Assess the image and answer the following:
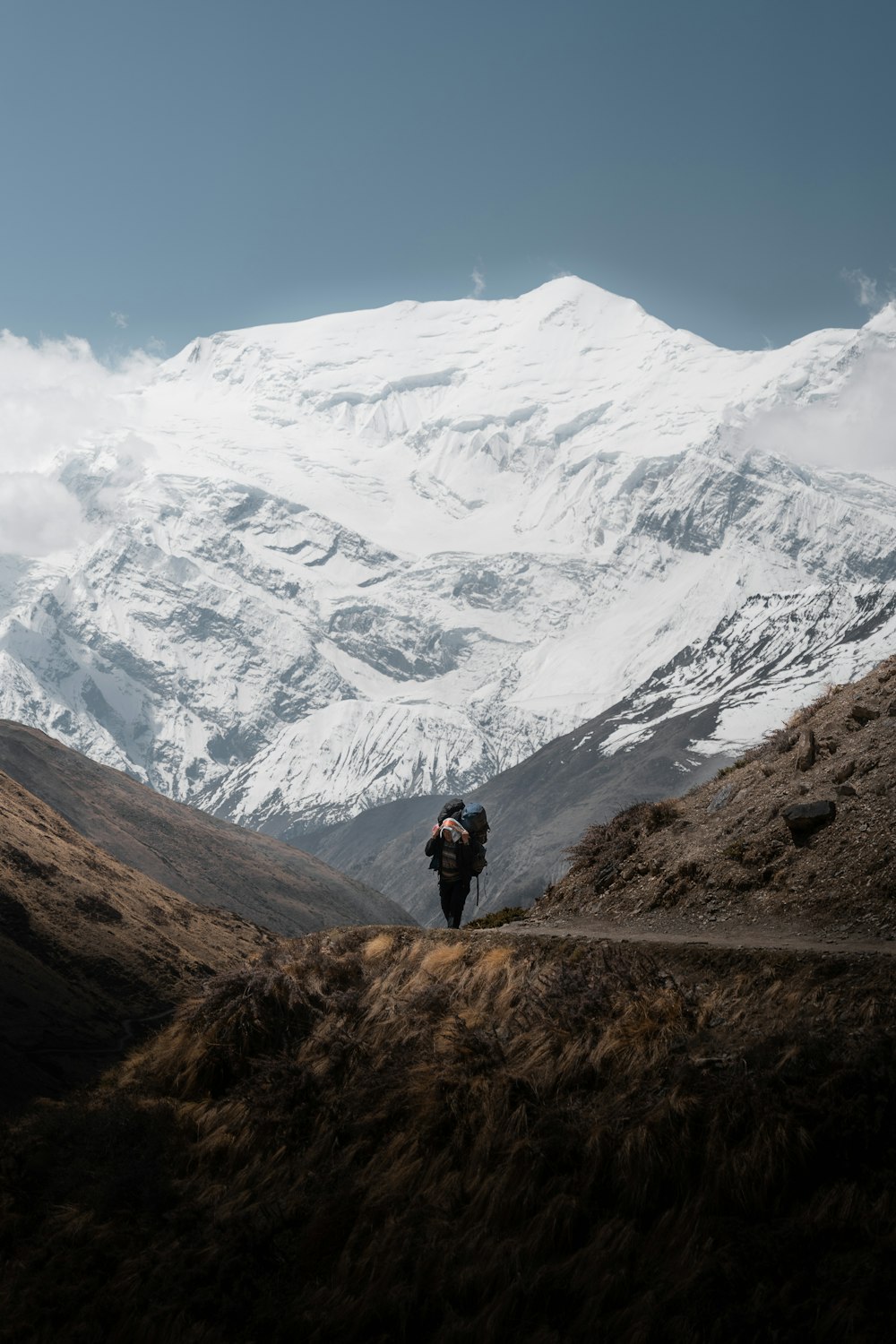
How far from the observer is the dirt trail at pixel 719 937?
16.2 m

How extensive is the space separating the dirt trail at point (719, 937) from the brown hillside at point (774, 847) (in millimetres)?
186

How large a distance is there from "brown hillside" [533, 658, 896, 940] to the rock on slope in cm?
12399

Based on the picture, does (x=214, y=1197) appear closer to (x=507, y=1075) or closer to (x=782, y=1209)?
(x=507, y=1075)

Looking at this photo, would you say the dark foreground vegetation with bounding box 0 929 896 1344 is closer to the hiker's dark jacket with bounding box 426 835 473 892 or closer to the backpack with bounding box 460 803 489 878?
the hiker's dark jacket with bounding box 426 835 473 892

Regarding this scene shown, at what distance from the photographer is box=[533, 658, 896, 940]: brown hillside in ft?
60.2

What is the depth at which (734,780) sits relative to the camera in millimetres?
25031

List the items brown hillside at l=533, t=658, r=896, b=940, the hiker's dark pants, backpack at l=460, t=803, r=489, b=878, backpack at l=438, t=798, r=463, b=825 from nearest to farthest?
brown hillside at l=533, t=658, r=896, b=940 < the hiker's dark pants < backpack at l=460, t=803, r=489, b=878 < backpack at l=438, t=798, r=463, b=825

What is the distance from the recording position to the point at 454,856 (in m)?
24.7

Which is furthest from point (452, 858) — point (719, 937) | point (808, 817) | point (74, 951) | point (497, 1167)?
point (74, 951)

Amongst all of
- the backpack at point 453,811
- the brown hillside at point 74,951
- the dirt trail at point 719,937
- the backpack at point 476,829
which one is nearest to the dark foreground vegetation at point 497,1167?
the dirt trail at point 719,937

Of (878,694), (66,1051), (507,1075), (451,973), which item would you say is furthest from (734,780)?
(66,1051)

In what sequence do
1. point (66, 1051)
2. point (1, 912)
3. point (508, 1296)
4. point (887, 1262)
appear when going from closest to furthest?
point (887, 1262)
point (508, 1296)
point (66, 1051)
point (1, 912)

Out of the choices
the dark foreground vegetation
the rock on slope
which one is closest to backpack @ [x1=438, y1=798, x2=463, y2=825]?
the dark foreground vegetation

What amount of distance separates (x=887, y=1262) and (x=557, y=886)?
1476cm
